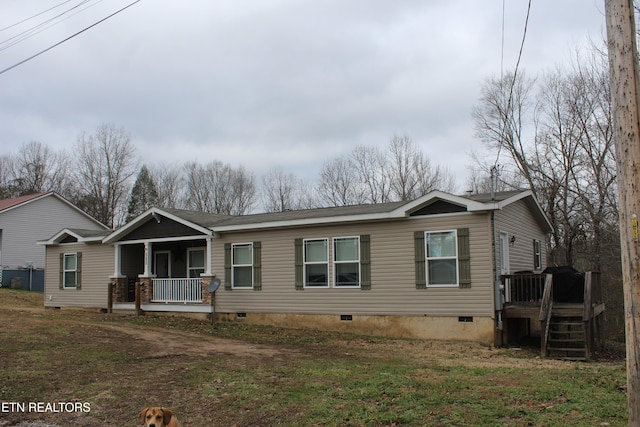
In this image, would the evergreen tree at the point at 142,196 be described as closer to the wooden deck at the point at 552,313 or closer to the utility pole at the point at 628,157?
the wooden deck at the point at 552,313

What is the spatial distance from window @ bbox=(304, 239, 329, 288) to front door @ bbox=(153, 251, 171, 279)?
7.16 m

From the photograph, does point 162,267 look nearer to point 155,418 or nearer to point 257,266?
point 257,266

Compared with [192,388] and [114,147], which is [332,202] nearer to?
[114,147]

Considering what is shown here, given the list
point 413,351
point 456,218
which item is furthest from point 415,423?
point 456,218

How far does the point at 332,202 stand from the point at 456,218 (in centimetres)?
2845

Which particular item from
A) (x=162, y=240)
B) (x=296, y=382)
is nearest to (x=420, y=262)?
(x=296, y=382)

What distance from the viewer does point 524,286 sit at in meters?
13.7

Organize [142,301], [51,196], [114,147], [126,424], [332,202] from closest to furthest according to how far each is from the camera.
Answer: [126,424], [142,301], [51,196], [332,202], [114,147]

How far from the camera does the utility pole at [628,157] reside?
177 inches

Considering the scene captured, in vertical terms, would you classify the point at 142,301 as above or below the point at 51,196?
below

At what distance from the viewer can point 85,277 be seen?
20.8 m

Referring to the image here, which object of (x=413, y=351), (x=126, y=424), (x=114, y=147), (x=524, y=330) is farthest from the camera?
(x=114, y=147)

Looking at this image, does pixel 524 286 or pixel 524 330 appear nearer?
pixel 524 286

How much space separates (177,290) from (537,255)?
1199cm
